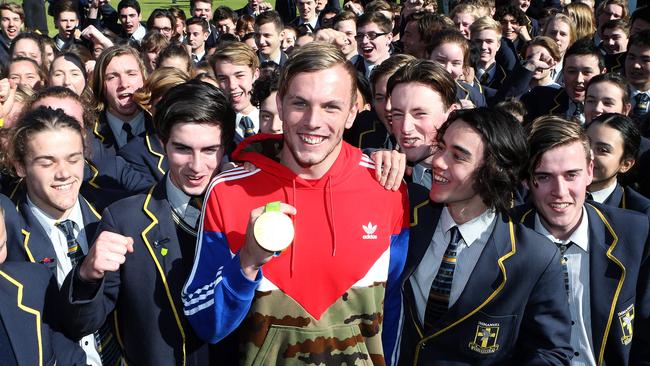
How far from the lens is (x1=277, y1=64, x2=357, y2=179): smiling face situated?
9.18 feet

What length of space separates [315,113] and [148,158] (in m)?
2.56

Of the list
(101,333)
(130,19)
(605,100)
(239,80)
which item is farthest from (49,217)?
(130,19)

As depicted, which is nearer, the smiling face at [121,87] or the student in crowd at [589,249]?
the student in crowd at [589,249]

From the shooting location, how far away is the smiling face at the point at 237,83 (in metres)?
6.59

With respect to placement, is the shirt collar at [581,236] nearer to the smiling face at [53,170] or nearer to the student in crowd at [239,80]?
the smiling face at [53,170]

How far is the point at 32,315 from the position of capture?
3010 mm

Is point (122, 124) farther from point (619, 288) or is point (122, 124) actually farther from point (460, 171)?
point (619, 288)

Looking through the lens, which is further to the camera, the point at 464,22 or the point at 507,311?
the point at 464,22

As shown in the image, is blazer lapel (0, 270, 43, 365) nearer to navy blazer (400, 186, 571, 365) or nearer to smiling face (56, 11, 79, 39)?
navy blazer (400, 186, 571, 365)

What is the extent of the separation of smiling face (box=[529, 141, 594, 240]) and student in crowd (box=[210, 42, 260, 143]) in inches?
133

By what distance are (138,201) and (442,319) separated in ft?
5.07

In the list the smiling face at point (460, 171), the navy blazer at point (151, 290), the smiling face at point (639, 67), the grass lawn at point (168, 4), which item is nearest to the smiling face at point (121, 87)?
the navy blazer at point (151, 290)

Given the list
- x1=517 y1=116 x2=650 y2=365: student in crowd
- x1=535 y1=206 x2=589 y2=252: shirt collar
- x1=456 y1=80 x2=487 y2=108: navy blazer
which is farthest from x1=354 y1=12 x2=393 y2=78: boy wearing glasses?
x1=535 y1=206 x2=589 y2=252: shirt collar

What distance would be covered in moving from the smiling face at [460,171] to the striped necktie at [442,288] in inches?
6.8
